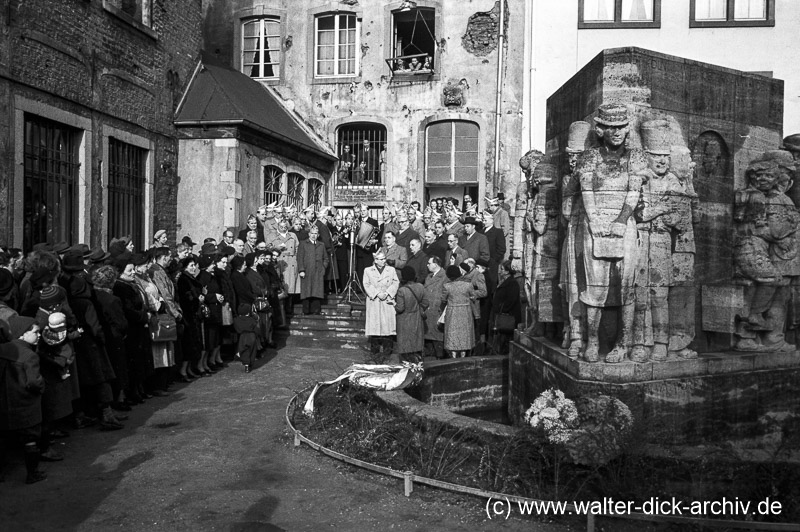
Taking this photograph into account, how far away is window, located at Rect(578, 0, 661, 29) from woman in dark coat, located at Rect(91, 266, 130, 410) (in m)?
15.4

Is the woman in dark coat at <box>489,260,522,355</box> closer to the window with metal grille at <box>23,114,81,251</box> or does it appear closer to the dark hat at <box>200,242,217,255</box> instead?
the dark hat at <box>200,242,217,255</box>

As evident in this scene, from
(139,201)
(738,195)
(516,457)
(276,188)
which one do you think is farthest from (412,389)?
(276,188)

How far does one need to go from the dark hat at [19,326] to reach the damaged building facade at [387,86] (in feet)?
46.9

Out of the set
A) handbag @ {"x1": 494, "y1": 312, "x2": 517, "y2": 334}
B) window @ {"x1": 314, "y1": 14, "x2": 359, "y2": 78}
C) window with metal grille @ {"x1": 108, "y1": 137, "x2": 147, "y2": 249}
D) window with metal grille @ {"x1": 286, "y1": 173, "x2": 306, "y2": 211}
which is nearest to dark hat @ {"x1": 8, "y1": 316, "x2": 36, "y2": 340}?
handbag @ {"x1": 494, "y1": 312, "x2": 517, "y2": 334}

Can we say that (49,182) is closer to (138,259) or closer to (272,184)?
(138,259)

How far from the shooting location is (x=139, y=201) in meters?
15.6

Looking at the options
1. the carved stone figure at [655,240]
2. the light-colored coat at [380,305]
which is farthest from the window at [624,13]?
the carved stone figure at [655,240]

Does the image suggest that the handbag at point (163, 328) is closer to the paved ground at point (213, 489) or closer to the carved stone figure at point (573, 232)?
the paved ground at point (213, 489)

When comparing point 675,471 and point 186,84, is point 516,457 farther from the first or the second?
point 186,84

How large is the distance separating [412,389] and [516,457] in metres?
2.23

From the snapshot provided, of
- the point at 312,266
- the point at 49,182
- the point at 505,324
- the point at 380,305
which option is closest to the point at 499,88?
the point at 312,266

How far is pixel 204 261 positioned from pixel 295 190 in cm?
899

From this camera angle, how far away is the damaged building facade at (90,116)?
11.5 m

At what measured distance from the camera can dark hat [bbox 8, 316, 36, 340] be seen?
6234mm
